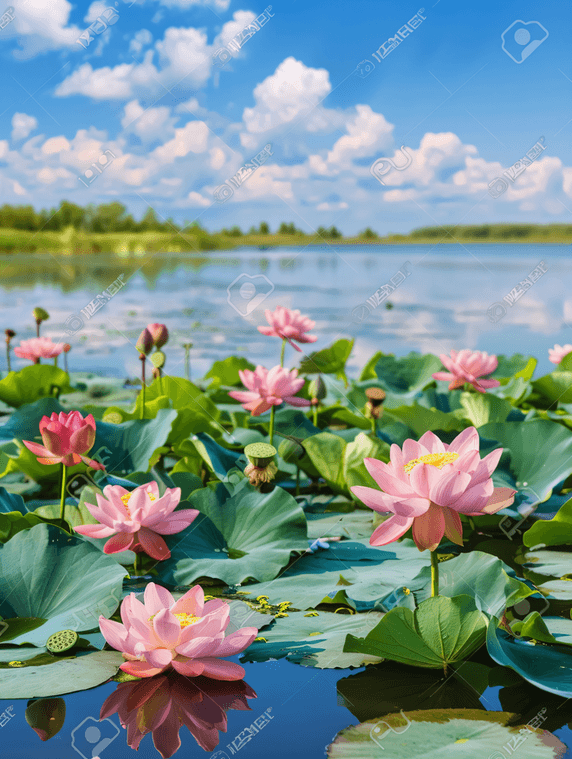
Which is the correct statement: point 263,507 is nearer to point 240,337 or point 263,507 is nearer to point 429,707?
point 429,707

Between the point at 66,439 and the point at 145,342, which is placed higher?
the point at 145,342

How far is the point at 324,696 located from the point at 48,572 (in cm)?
64

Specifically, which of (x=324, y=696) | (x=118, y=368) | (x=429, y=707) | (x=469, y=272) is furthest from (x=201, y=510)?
(x=469, y=272)

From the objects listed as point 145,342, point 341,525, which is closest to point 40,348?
point 145,342

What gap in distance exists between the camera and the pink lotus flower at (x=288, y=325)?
2.62m

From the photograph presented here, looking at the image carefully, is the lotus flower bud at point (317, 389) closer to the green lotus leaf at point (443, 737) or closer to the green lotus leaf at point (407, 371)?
the green lotus leaf at point (407, 371)

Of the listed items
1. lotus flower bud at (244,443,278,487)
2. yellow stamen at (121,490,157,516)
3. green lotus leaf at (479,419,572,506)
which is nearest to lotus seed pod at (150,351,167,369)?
lotus flower bud at (244,443,278,487)

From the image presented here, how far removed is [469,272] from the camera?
42.4ft

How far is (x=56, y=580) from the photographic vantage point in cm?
128

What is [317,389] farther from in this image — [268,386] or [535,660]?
[535,660]

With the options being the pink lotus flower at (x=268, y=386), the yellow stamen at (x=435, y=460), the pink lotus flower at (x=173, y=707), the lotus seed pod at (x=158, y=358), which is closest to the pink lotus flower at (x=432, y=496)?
the yellow stamen at (x=435, y=460)

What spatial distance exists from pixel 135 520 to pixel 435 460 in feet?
2.20

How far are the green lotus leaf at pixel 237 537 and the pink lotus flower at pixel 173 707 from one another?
1.11 feet

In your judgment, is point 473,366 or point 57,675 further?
point 473,366
